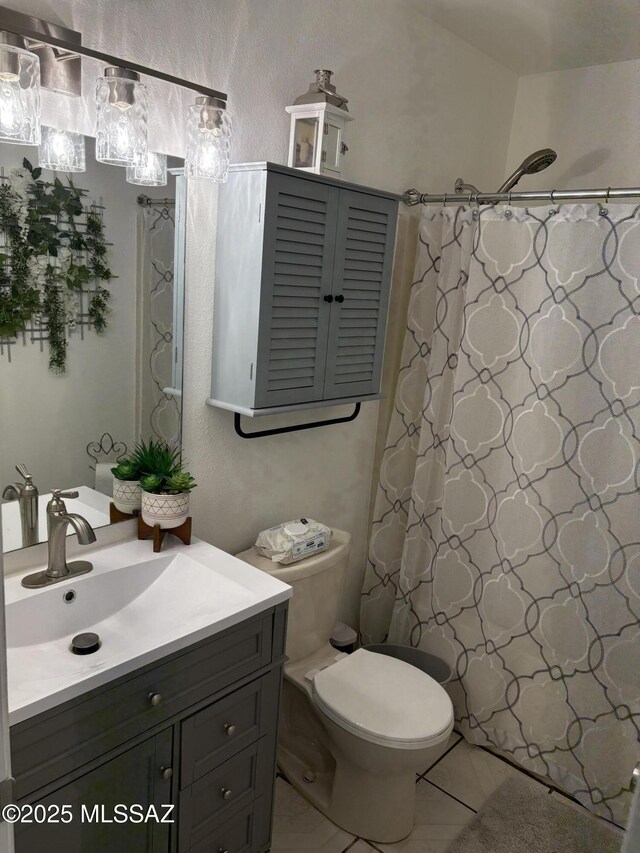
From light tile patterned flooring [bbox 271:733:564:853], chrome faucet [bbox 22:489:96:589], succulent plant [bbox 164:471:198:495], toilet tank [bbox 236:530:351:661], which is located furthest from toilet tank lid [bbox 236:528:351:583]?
light tile patterned flooring [bbox 271:733:564:853]

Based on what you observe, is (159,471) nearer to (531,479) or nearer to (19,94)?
(19,94)

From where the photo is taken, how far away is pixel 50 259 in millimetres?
1519

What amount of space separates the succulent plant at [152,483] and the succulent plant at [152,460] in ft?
0.07

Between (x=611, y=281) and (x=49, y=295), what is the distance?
1571mm

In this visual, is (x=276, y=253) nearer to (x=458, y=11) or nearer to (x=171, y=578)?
(x=171, y=578)

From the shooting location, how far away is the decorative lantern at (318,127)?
6.12 ft

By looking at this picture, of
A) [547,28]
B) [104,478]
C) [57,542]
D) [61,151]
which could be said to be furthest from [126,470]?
[547,28]

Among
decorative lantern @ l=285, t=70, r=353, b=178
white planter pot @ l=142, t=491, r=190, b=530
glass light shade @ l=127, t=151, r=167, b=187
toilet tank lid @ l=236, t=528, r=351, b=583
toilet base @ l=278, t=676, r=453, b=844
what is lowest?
toilet base @ l=278, t=676, r=453, b=844

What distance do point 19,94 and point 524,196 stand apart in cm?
152

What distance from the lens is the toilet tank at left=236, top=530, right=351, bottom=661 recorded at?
202 centimetres

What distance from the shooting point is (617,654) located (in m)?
2.12

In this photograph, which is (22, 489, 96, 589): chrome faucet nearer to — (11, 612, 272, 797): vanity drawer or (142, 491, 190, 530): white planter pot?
(142, 491, 190, 530): white planter pot

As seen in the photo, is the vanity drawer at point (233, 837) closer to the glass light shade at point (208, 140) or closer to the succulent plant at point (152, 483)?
the succulent plant at point (152, 483)

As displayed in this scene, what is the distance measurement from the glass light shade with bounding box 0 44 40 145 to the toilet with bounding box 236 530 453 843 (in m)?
1.26
